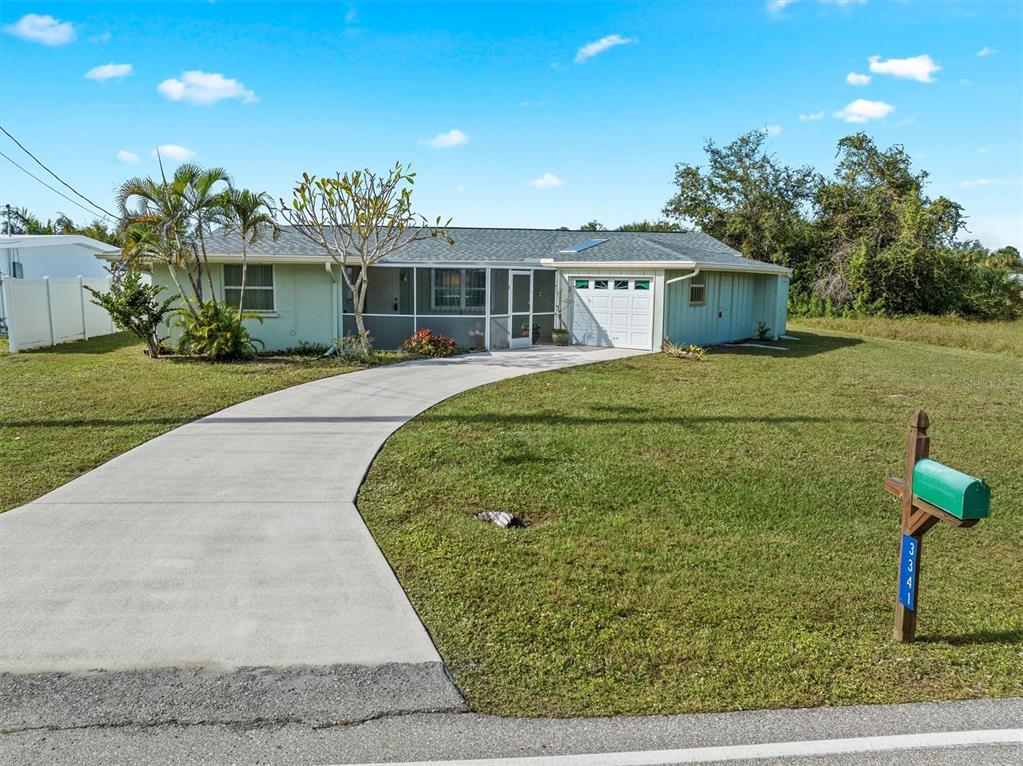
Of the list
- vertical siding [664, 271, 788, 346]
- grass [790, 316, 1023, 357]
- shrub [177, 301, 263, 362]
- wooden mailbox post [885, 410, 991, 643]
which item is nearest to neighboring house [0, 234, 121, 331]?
shrub [177, 301, 263, 362]

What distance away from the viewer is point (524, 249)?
851 inches

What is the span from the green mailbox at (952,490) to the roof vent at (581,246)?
16997 mm

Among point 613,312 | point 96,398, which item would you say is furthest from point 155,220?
point 613,312

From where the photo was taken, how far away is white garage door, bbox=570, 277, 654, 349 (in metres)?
19.4

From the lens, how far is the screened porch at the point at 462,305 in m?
19.0

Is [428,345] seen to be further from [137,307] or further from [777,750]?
[777,750]

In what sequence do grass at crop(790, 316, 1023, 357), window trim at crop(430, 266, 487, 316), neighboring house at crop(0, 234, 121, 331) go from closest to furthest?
1. window trim at crop(430, 266, 487, 316)
2. grass at crop(790, 316, 1023, 357)
3. neighboring house at crop(0, 234, 121, 331)

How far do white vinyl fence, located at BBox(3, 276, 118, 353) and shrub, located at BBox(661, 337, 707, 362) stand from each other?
14776 mm

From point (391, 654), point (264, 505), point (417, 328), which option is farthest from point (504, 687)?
point (417, 328)

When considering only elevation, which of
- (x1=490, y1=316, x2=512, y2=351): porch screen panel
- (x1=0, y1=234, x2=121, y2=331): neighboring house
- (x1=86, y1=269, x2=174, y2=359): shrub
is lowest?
(x1=490, y1=316, x2=512, y2=351): porch screen panel

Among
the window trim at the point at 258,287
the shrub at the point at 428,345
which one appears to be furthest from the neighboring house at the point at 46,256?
the shrub at the point at 428,345

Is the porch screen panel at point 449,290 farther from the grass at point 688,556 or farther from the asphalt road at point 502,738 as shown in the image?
the asphalt road at point 502,738

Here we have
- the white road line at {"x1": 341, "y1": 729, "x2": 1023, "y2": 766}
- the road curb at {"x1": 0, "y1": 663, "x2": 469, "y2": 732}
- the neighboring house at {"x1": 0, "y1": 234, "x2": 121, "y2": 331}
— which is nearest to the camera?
the white road line at {"x1": 341, "y1": 729, "x2": 1023, "y2": 766}

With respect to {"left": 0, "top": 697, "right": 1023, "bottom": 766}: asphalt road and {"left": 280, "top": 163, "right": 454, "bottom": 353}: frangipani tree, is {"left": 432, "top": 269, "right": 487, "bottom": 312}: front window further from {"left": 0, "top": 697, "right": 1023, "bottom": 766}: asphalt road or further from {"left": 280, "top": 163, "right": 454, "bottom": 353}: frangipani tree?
{"left": 0, "top": 697, "right": 1023, "bottom": 766}: asphalt road
